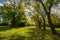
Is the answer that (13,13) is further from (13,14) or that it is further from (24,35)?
(24,35)

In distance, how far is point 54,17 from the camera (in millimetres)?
20734

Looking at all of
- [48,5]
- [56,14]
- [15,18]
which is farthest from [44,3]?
[15,18]

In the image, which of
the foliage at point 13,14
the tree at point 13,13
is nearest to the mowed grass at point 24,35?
the foliage at point 13,14

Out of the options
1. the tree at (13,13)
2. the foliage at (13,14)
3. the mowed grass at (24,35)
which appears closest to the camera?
the mowed grass at (24,35)

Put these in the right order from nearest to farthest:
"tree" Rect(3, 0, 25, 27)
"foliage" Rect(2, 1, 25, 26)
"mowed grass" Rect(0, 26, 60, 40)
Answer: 1. "mowed grass" Rect(0, 26, 60, 40)
2. "foliage" Rect(2, 1, 25, 26)
3. "tree" Rect(3, 0, 25, 27)

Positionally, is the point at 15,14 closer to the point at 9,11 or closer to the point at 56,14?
the point at 9,11

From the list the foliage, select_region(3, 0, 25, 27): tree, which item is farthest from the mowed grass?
select_region(3, 0, 25, 27): tree

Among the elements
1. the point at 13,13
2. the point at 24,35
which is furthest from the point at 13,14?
the point at 24,35

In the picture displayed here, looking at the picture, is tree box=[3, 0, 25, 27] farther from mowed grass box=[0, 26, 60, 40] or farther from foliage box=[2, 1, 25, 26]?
mowed grass box=[0, 26, 60, 40]

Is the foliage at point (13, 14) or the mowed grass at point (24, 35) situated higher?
the foliage at point (13, 14)

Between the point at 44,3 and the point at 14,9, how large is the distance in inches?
807

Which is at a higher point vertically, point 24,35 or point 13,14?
point 13,14

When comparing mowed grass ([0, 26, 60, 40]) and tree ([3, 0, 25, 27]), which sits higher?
tree ([3, 0, 25, 27])

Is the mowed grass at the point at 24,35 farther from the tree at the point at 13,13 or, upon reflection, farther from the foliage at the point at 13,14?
the tree at the point at 13,13
